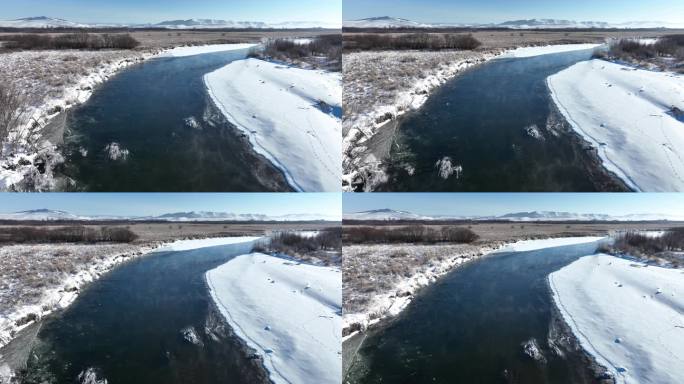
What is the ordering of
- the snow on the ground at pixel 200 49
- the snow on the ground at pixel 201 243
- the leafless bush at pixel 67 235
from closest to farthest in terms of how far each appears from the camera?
1. the leafless bush at pixel 67 235
2. the snow on the ground at pixel 201 243
3. the snow on the ground at pixel 200 49

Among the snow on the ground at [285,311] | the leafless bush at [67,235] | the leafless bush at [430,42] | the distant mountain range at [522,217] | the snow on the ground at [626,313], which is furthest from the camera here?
the leafless bush at [430,42]

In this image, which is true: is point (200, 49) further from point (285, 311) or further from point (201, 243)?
point (285, 311)

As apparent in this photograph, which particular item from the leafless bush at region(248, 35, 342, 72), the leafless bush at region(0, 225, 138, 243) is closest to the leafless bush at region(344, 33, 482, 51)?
the leafless bush at region(248, 35, 342, 72)

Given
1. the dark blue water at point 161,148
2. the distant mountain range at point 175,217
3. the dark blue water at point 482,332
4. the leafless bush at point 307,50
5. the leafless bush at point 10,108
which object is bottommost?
the dark blue water at point 482,332

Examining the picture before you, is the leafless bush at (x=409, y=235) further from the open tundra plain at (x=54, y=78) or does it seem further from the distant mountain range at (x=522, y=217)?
the open tundra plain at (x=54, y=78)

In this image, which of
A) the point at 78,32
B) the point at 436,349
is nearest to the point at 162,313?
the point at 436,349

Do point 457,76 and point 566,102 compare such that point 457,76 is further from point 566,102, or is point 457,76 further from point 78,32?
point 78,32

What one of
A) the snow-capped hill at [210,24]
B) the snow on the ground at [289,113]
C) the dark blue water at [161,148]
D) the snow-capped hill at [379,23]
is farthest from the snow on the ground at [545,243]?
the snow-capped hill at [210,24]
